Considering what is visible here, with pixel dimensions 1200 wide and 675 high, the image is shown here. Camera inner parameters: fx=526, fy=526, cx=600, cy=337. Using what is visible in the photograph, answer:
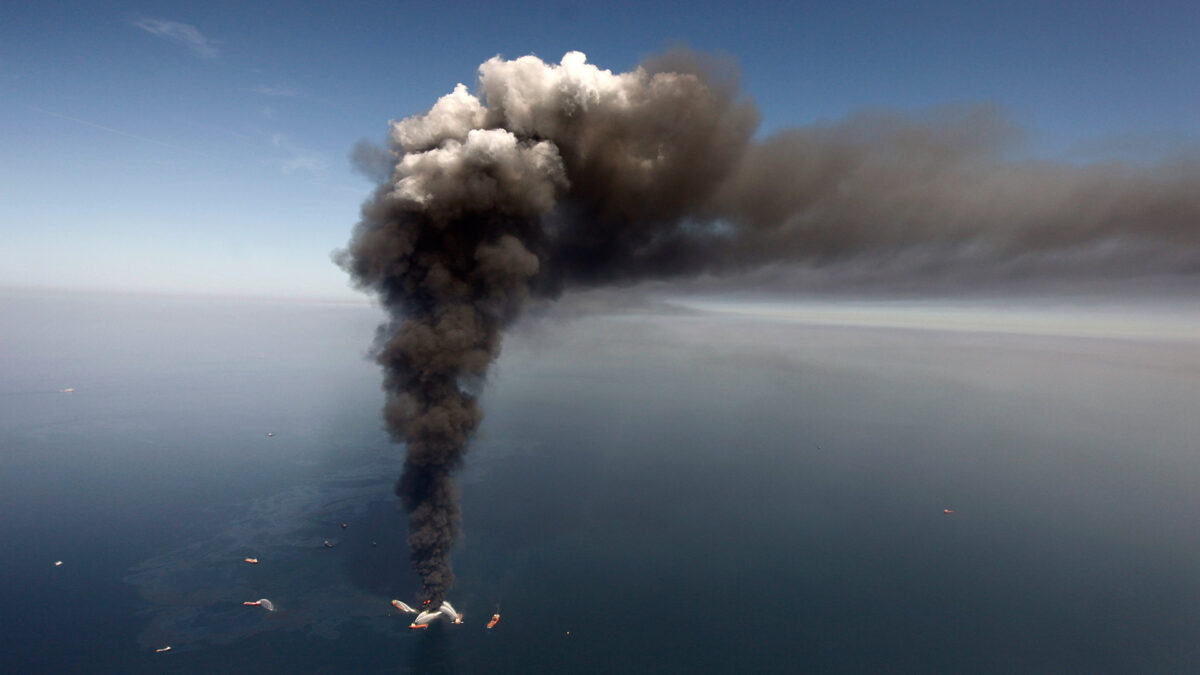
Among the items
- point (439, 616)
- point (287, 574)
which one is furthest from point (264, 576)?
point (439, 616)

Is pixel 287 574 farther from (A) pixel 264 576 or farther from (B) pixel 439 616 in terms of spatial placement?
Result: (B) pixel 439 616

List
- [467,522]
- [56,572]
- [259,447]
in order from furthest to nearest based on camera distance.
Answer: [259,447]
[467,522]
[56,572]

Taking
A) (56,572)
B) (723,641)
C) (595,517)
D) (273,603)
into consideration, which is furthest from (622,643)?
(56,572)

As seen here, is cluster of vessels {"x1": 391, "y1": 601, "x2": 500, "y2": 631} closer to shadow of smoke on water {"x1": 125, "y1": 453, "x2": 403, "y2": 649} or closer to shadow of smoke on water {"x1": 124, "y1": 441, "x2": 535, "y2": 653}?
shadow of smoke on water {"x1": 124, "y1": 441, "x2": 535, "y2": 653}

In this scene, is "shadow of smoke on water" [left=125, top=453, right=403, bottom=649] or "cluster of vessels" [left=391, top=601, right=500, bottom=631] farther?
"shadow of smoke on water" [left=125, top=453, right=403, bottom=649]

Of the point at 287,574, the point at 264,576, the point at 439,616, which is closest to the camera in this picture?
the point at 439,616

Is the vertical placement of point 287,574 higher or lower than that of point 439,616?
lower

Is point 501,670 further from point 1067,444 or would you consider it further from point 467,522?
point 1067,444

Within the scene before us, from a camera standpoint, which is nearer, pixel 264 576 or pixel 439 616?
pixel 439 616

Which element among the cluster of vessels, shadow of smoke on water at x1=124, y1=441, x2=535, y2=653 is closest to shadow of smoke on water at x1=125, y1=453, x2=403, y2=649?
shadow of smoke on water at x1=124, y1=441, x2=535, y2=653

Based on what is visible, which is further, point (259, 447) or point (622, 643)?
point (259, 447)

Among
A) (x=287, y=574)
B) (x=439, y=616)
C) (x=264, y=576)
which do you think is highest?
(x=439, y=616)
